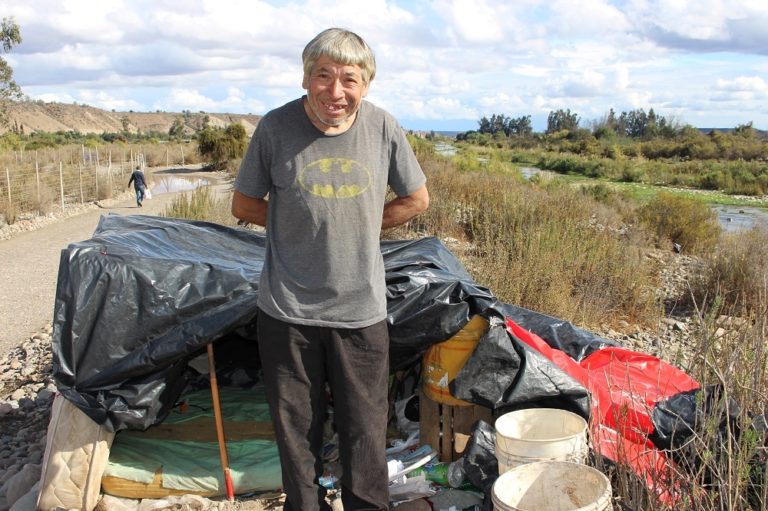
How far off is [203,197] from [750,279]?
319 inches

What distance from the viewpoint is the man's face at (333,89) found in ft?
8.09

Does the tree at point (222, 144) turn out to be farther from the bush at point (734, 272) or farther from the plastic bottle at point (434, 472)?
the plastic bottle at point (434, 472)

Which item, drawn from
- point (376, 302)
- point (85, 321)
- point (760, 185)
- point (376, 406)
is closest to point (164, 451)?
point (85, 321)

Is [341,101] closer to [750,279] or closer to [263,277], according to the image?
[263,277]

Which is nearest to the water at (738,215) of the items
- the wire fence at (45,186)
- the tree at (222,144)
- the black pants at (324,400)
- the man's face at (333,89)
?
the wire fence at (45,186)

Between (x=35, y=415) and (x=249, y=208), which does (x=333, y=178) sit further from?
(x=35, y=415)

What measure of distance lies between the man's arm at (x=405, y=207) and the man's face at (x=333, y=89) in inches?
18.6

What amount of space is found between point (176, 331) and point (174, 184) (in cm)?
2499

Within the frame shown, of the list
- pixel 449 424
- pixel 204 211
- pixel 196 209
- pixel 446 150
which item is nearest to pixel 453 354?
pixel 449 424

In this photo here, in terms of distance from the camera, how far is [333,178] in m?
2.54

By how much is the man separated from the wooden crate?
79 centimetres

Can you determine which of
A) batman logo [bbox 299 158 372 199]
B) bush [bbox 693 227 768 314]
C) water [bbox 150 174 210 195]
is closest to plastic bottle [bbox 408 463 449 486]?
batman logo [bbox 299 158 372 199]

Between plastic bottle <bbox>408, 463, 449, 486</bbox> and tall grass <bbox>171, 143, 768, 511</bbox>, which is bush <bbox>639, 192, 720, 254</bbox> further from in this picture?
plastic bottle <bbox>408, 463, 449, 486</bbox>

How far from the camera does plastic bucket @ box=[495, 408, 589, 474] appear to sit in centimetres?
282
